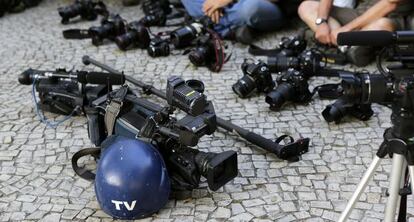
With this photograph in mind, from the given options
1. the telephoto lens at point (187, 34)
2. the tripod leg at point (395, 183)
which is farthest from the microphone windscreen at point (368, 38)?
the telephoto lens at point (187, 34)

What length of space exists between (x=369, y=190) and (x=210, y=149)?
41.0 inches

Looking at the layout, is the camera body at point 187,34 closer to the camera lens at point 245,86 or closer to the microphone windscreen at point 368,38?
the camera lens at point 245,86

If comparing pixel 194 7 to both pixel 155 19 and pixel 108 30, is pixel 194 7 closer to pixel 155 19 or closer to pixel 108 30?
pixel 155 19

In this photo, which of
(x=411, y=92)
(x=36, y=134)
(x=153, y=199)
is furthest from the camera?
(x=36, y=134)

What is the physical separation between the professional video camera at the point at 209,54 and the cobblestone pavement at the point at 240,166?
0.08 meters

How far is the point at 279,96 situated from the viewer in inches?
148

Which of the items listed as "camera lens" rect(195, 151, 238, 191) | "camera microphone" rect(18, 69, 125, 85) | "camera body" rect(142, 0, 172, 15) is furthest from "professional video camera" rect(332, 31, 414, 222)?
"camera body" rect(142, 0, 172, 15)

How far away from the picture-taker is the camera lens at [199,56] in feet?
14.9

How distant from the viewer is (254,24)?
5301mm

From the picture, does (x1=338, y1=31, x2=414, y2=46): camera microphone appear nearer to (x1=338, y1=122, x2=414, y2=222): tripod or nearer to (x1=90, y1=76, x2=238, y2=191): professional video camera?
(x1=338, y1=122, x2=414, y2=222): tripod

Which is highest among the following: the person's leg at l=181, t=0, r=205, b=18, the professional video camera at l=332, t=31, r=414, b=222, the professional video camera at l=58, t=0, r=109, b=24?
the professional video camera at l=332, t=31, r=414, b=222

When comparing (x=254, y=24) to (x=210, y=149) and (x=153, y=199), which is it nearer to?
(x=210, y=149)

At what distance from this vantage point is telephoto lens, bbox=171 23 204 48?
4965 mm

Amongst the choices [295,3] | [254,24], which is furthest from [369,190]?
[295,3]
